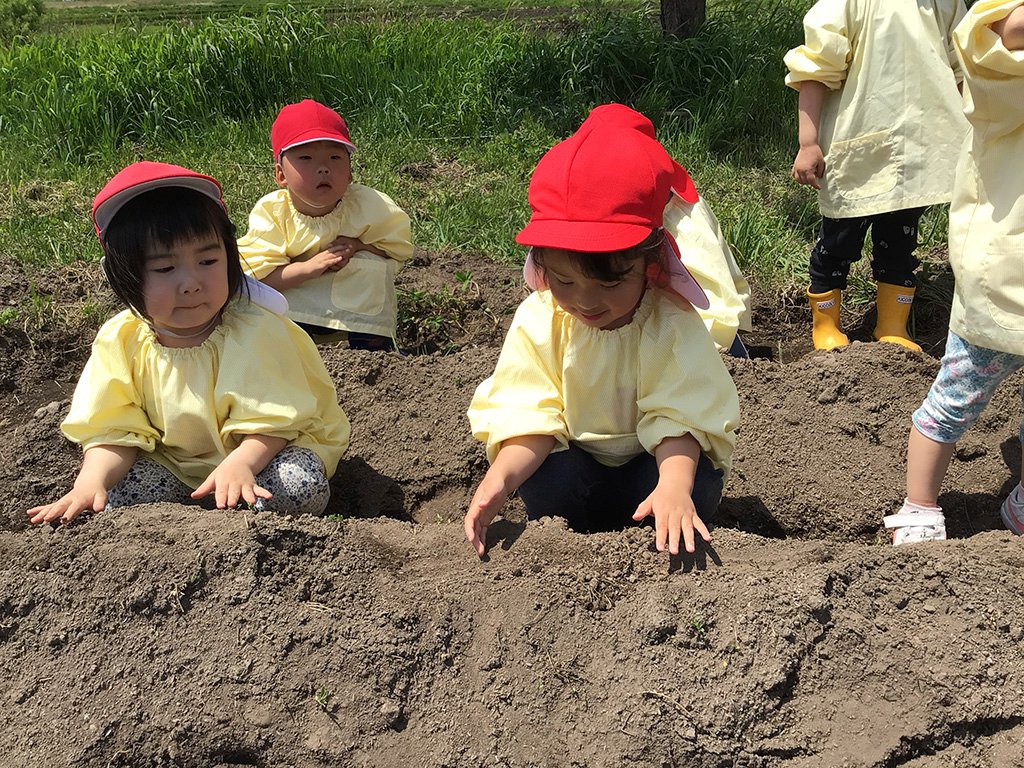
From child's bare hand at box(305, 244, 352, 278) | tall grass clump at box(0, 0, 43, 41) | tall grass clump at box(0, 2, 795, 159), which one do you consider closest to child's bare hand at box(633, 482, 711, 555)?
child's bare hand at box(305, 244, 352, 278)

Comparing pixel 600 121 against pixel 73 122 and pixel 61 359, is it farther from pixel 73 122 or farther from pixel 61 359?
pixel 73 122

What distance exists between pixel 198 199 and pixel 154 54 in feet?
14.8

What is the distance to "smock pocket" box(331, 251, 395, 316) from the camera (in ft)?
12.7

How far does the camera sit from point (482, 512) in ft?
7.09

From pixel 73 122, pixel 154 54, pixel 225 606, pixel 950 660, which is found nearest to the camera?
pixel 950 660

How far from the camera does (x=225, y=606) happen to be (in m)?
2.00

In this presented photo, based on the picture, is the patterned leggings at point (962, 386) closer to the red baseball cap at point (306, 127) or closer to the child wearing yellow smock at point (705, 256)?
the child wearing yellow smock at point (705, 256)

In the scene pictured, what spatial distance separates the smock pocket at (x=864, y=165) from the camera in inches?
141

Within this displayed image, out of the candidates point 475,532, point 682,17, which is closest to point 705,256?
point 475,532

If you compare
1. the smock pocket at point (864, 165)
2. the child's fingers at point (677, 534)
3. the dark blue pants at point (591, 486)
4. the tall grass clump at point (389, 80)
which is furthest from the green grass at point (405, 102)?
the child's fingers at point (677, 534)

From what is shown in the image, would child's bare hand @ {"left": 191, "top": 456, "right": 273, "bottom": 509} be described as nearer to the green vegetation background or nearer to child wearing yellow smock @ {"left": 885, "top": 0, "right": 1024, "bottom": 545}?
child wearing yellow smock @ {"left": 885, "top": 0, "right": 1024, "bottom": 545}

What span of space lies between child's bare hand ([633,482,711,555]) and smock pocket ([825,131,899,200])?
6.70ft

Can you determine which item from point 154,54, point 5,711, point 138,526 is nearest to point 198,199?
point 138,526

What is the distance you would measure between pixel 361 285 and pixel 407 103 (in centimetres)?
268
